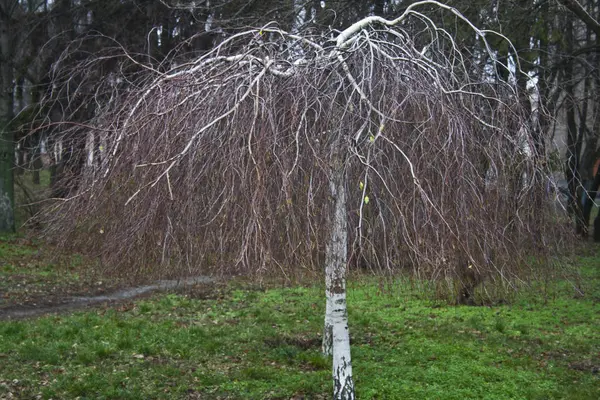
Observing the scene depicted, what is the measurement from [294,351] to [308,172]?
12.3ft

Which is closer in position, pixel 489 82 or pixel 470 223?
pixel 470 223

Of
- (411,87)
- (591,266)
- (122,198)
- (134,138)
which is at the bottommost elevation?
(591,266)

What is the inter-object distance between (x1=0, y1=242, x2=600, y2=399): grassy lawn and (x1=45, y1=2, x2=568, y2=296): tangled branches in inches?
21.7

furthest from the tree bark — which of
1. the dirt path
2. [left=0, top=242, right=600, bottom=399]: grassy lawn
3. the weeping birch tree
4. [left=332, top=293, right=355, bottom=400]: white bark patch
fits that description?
[left=332, top=293, right=355, bottom=400]: white bark patch

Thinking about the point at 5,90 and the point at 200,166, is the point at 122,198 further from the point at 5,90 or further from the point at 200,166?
the point at 5,90

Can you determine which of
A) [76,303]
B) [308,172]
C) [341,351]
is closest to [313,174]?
[308,172]

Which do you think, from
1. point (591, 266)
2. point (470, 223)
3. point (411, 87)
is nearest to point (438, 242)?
point (470, 223)

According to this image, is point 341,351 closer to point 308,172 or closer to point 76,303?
point 308,172

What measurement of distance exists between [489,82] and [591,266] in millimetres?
9970

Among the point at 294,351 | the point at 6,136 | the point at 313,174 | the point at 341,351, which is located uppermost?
the point at 6,136

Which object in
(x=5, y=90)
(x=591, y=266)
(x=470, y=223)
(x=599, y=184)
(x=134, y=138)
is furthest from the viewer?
(x=599, y=184)

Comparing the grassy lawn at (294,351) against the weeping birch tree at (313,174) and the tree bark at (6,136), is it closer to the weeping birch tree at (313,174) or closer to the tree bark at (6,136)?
the weeping birch tree at (313,174)

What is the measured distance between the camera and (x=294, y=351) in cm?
758

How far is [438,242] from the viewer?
3986mm
